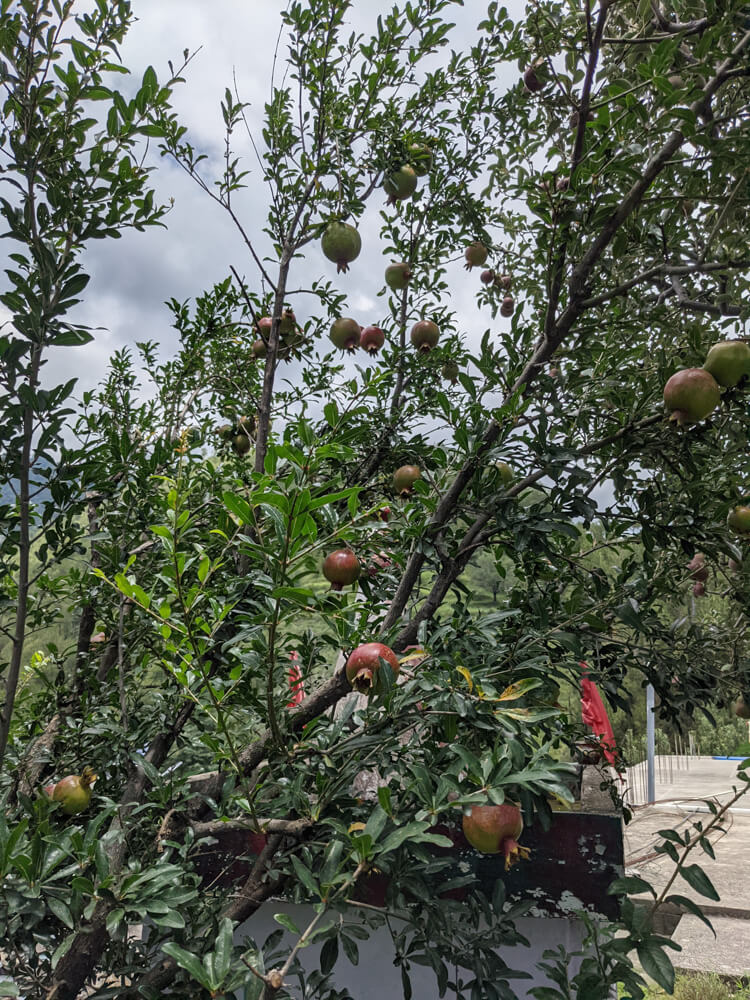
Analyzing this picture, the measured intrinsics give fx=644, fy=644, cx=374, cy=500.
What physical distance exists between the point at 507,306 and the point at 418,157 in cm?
161

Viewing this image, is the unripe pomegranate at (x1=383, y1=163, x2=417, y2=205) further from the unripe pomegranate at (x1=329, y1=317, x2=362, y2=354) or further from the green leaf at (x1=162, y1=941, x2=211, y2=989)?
the green leaf at (x1=162, y1=941, x2=211, y2=989)

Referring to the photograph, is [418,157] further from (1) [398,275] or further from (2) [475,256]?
(2) [475,256]

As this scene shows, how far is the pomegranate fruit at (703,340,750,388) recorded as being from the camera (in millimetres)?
1113

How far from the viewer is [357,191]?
5.16 ft

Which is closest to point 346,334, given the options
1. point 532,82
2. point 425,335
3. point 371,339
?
point 371,339

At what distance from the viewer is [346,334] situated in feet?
6.84

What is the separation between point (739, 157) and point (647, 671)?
0.83 meters

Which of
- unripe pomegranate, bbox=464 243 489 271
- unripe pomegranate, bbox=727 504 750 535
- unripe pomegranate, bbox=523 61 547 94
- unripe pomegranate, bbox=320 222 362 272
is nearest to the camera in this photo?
unripe pomegranate, bbox=727 504 750 535

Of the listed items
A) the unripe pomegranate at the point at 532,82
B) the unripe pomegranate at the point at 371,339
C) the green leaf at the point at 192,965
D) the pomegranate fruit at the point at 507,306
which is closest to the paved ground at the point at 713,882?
the green leaf at the point at 192,965

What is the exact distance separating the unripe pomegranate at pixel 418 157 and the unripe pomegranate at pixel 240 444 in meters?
1.02

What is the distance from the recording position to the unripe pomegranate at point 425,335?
6.70ft

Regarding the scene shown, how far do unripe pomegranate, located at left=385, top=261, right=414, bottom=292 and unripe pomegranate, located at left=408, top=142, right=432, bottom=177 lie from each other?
1.16 feet

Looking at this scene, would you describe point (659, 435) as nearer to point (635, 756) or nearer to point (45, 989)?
point (45, 989)

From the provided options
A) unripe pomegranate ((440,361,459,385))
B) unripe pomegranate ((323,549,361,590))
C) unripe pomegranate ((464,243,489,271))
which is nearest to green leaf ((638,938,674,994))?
unripe pomegranate ((323,549,361,590))
